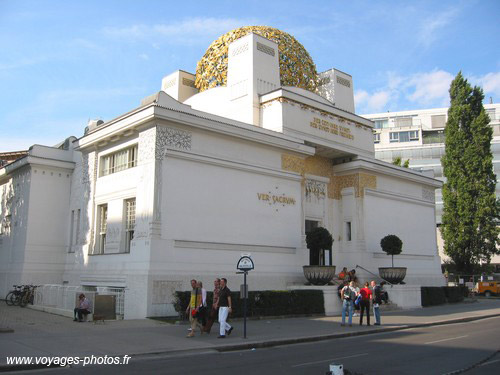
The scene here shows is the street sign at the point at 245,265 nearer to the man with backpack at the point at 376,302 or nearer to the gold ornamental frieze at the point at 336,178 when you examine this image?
the man with backpack at the point at 376,302

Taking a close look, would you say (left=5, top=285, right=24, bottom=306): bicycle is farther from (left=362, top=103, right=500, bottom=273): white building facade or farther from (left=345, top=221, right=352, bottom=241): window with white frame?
(left=362, top=103, right=500, bottom=273): white building facade

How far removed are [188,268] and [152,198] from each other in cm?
300

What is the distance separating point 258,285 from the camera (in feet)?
67.4

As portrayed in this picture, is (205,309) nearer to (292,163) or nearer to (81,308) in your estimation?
(81,308)

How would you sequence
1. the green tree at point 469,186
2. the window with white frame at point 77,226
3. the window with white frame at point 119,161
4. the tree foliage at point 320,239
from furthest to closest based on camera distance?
Answer: 1. the green tree at point 469,186
2. the window with white frame at point 77,226
3. the tree foliage at point 320,239
4. the window with white frame at point 119,161

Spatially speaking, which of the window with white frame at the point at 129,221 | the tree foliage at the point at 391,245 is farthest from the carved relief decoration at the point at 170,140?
the tree foliage at the point at 391,245

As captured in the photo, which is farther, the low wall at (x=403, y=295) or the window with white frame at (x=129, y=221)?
the low wall at (x=403, y=295)

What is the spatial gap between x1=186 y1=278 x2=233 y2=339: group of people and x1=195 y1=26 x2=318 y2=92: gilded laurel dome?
15.2m

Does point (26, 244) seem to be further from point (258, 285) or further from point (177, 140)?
point (258, 285)

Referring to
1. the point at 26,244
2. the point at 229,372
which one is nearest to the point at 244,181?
the point at 26,244

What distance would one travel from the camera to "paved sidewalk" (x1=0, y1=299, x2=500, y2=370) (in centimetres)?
1076

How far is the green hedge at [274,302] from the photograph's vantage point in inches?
663

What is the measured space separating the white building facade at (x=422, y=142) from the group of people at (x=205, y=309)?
5994cm

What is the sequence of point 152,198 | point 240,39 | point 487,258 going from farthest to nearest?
point 487,258
point 240,39
point 152,198
